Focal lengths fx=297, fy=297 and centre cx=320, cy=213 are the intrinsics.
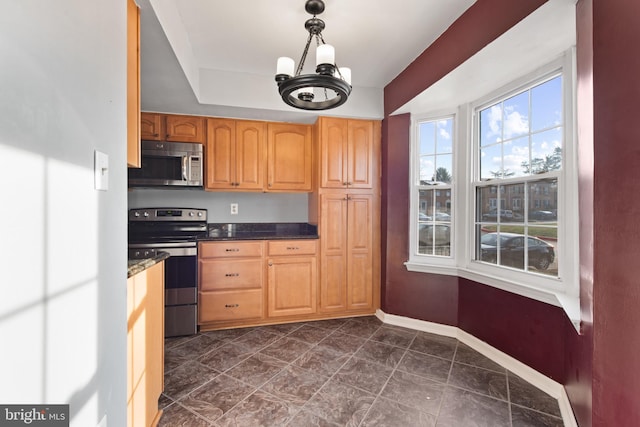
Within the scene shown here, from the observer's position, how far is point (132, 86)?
135 cm

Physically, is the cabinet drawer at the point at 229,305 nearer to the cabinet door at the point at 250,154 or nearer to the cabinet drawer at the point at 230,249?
the cabinet drawer at the point at 230,249

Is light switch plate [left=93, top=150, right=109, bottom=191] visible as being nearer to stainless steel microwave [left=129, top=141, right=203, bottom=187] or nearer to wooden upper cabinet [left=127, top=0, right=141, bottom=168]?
wooden upper cabinet [left=127, top=0, right=141, bottom=168]

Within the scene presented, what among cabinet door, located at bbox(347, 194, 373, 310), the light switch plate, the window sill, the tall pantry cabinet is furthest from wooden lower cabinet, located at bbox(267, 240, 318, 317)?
the light switch plate

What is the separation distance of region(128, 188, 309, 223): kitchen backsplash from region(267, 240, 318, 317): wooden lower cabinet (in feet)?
2.13

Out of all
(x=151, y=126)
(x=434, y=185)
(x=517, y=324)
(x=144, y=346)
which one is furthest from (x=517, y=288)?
(x=151, y=126)

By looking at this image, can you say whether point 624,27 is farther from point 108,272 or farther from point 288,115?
point 288,115

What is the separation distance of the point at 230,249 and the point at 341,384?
1.63 metres

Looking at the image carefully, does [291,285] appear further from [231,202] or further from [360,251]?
[231,202]

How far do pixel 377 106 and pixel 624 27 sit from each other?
2.24m

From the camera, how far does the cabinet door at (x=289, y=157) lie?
10.8 feet
